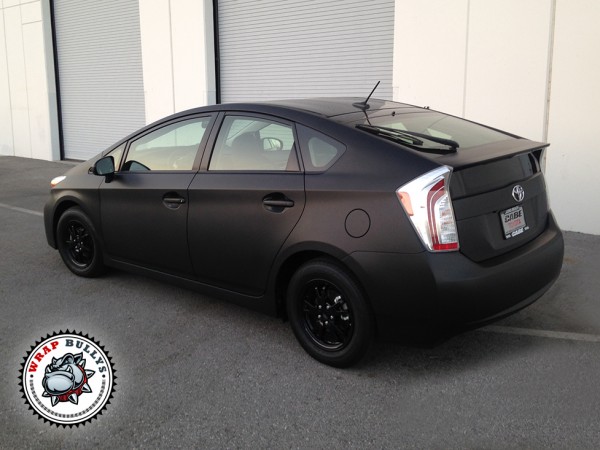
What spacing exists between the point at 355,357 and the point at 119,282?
2.62 meters

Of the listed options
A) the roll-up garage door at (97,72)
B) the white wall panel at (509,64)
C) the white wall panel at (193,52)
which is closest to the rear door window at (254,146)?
the white wall panel at (509,64)

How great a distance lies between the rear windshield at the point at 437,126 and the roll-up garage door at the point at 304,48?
4.56 meters

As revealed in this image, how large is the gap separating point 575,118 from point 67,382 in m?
5.80

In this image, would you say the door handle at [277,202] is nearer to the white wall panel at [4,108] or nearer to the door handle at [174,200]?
the door handle at [174,200]

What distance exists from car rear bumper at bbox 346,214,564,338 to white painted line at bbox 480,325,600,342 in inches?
28.0

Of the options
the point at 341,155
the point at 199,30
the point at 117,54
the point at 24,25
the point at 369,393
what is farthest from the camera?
the point at 24,25

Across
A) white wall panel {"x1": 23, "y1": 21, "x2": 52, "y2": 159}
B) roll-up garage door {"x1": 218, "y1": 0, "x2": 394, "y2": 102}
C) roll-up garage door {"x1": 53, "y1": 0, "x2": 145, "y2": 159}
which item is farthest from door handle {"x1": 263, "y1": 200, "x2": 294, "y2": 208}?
white wall panel {"x1": 23, "y1": 21, "x2": 52, "y2": 159}

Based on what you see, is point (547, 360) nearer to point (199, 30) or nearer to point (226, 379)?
point (226, 379)

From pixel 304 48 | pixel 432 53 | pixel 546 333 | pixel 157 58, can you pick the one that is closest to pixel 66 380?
pixel 546 333

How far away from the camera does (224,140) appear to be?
422 centimetres

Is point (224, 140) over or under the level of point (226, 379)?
over

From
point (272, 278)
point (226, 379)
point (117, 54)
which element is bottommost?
point (226, 379)

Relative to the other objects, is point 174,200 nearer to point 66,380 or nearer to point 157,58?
point 66,380

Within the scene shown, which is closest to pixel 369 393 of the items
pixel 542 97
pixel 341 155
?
pixel 341 155
